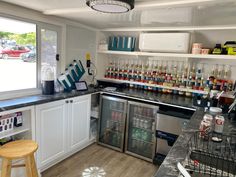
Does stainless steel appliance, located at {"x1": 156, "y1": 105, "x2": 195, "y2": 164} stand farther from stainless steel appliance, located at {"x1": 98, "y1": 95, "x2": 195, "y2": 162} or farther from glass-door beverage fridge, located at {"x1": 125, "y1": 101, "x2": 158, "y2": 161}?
glass-door beverage fridge, located at {"x1": 125, "y1": 101, "x2": 158, "y2": 161}

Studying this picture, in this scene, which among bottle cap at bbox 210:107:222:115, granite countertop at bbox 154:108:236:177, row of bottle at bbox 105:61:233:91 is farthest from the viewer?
row of bottle at bbox 105:61:233:91

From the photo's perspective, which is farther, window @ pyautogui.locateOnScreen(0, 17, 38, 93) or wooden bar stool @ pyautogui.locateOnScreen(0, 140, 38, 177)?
window @ pyautogui.locateOnScreen(0, 17, 38, 93)

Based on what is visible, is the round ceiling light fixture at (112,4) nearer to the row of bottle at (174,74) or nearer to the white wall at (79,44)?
the white wall at (79,44)

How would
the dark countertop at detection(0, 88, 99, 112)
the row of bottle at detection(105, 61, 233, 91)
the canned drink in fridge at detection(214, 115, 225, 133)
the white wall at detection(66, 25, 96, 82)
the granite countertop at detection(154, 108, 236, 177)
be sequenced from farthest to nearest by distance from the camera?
the white wall at detection(66, 25, 96, 82), the row of bottle at detection(105, 61, 233, 91), the dark countertop at detection(0, 88, 99, 112), the canned drink in fridge at detection(214, 115, 225, 133), the granite countertop at detection(154, 108, 236, 177)

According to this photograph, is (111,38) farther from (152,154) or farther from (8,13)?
(152,154)

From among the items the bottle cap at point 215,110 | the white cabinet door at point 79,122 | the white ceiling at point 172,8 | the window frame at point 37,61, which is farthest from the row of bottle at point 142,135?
the white ceiling at point 172,8

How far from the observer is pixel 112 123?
3154 millimetres

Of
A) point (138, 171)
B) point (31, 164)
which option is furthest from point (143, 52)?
point (31, 164)

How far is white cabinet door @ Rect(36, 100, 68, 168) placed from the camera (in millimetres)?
2227

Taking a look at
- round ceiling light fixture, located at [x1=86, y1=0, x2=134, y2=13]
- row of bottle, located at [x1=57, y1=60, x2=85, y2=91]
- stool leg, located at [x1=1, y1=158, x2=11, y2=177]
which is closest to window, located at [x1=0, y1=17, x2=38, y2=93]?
row of bottle, located at [x1=57, y1=60, x2=85, y2=91]

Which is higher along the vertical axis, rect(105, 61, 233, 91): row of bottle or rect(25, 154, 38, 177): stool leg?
rect(105, 61, 233, 91): row of bottle

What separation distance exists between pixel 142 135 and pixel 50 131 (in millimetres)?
1353

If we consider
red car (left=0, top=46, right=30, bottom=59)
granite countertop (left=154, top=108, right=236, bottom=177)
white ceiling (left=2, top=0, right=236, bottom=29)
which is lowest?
granite countertop (left=154, top=108, right=236, bottom=177)

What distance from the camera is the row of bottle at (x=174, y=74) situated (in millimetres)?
2707
